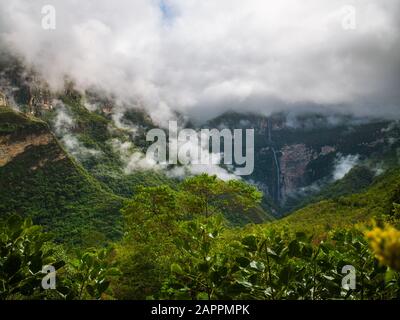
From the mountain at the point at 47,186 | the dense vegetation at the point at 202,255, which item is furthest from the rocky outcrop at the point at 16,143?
the dense vegetation at the point at 202,255

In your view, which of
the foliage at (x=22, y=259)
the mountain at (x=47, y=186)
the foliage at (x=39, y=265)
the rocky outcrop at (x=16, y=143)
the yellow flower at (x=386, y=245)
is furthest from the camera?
the rocky outcrop at (x=16, y=143)

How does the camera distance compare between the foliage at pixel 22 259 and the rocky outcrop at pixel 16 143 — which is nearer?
the foliage at pixel 22 259

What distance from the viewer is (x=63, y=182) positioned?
140750 mm

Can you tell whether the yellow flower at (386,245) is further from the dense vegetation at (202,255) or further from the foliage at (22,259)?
the foliage at (22,259)

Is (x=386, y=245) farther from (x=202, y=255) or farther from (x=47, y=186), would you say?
→ (x=47, y=186)

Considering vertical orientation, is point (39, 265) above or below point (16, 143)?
below

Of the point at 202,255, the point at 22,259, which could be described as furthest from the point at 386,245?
the point at 22,259

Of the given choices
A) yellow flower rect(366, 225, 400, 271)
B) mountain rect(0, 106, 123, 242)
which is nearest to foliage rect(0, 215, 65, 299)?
yellow flower rect(366, 225, 400, 271)

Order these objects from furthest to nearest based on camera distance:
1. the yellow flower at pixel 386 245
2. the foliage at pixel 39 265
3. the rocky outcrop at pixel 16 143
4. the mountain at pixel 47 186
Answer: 1. the rocky outcrop at pixel 16 143
2. the mountain at pixel 47 186
3. the foliage at pixel 39 265
4. the yellow flower at pixel 386 245

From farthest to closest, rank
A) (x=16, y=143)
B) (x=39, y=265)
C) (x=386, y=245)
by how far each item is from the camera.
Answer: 1. (x=16, y=143)
2. (x=39, y=265)
3. (x=386, y=245)

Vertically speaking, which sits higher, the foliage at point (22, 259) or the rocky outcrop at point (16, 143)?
the rocky outcrop at point (16, 143)
